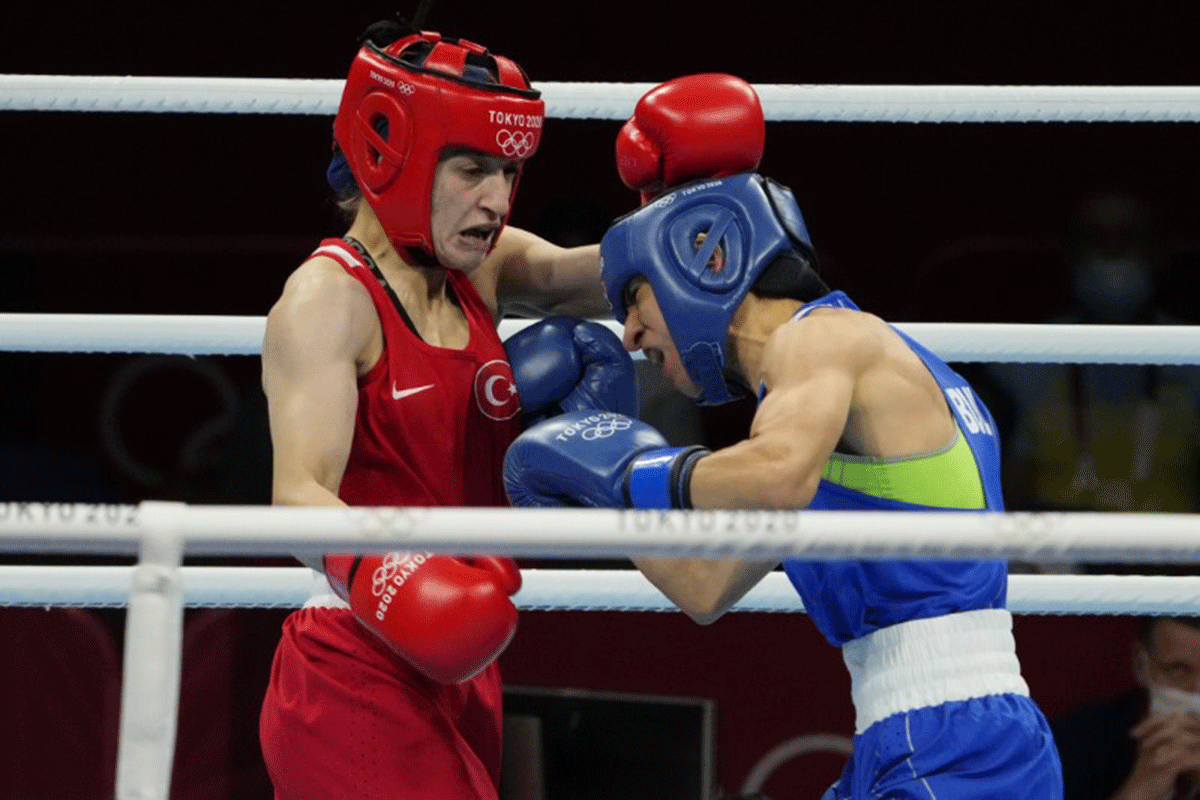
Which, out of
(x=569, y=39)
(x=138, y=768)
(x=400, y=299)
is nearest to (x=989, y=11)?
(x=569, y=39)

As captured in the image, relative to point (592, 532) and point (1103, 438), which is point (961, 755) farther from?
point (1103, 438)

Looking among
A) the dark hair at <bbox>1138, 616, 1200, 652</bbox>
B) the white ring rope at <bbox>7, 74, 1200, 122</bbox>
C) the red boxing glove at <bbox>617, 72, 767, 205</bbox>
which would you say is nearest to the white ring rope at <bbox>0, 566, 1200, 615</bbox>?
the red boxing glove at <bbox>617, 72, 767, 205</bbox>

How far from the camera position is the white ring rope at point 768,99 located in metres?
2.39

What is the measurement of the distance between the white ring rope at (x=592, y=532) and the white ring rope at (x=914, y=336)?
3.46ft

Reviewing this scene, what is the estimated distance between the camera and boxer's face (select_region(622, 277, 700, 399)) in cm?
211

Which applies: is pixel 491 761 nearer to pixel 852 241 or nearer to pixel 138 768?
pixel 138 768

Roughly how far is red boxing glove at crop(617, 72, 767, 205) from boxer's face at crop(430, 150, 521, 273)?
16cm

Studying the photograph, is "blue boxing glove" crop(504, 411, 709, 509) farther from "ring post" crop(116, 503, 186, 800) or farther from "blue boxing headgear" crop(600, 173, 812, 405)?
"ring post" crop(116, 503, 186, 800)

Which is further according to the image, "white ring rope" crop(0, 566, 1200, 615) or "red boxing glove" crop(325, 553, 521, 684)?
"white ring rope" crop(0, 566, 1200, 615)

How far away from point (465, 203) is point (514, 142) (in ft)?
0.32

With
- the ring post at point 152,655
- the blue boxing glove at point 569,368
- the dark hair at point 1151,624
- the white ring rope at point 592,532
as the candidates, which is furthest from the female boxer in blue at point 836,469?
the dark hair at point 1151,624

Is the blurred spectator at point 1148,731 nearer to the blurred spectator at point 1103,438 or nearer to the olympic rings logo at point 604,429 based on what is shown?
the blurred spectator at point 1103,438

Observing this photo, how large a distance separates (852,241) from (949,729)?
2.99 m

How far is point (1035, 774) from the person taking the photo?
6.13ft
